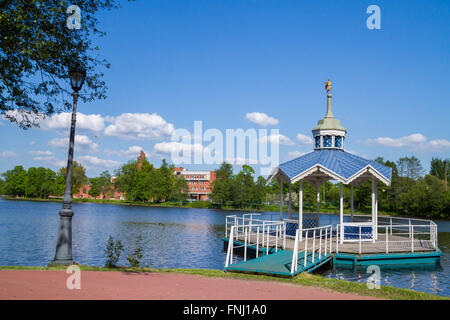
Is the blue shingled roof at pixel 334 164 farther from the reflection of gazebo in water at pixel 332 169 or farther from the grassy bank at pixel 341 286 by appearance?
the grassy bank at pixel 341 286

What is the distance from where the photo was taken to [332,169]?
20969mm

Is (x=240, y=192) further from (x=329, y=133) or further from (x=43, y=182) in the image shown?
(x=329, y=133)

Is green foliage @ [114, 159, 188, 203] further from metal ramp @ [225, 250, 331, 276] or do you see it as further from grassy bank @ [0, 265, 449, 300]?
grassy bank @ [0, 265, 449, 300]

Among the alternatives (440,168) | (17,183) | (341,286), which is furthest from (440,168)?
(17,183)

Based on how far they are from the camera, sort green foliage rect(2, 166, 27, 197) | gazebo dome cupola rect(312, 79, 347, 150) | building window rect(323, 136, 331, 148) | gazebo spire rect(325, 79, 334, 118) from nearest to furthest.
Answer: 1. gazebo dome cupola rect(312, 79, 347, 150)
2. building window rect(323, 136, 331, 148)
3. gazebo spire rect(325, 79, 334, 118)
4. green foliage rect(2, 166, 27, 197)

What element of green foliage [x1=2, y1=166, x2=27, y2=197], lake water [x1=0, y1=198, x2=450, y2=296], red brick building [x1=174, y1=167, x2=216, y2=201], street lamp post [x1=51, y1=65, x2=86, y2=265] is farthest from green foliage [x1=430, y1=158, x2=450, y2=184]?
green foliage [x1=2, y1=166, x2=27, y2=197]

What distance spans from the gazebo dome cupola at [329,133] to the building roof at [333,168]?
1.40ft

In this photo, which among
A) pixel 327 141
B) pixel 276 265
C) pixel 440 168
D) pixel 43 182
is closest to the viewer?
pixel 276 265

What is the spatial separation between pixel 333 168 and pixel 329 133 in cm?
371

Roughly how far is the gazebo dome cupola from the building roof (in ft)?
1.40

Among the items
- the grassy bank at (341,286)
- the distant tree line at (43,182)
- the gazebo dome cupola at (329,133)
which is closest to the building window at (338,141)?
the gazebo dome cupola at (329,133)

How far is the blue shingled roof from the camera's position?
21031mm
